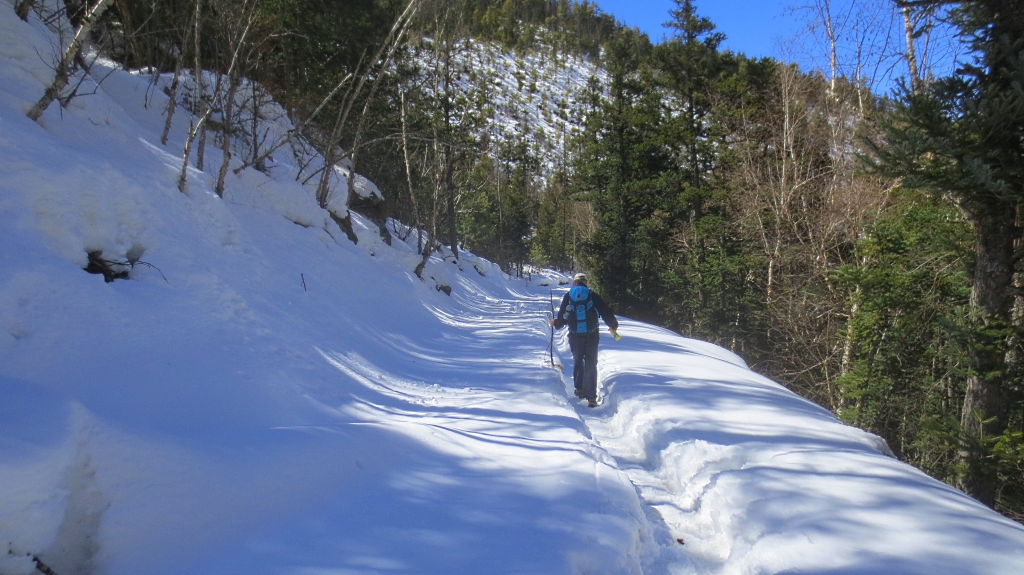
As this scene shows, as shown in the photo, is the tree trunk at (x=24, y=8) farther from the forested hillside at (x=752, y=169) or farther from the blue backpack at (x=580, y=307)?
the blue backpack at (x=580, y=307)

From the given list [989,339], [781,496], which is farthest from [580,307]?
[989,339]

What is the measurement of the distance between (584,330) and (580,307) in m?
0.36

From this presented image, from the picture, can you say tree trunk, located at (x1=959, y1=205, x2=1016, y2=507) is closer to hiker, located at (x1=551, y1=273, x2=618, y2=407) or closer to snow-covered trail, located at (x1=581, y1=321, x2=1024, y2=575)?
snow-covered trail, located at (x1=581, y1=321, x2=1024, y2=575)

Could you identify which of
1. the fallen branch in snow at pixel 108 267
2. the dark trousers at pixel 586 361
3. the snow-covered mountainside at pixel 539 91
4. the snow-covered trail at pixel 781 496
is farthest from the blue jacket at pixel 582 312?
the snow-covered mountainside at pixel 539 91

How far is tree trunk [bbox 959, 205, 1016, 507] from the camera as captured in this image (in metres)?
5.59

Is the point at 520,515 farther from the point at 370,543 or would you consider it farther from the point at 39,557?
the point at 39,557

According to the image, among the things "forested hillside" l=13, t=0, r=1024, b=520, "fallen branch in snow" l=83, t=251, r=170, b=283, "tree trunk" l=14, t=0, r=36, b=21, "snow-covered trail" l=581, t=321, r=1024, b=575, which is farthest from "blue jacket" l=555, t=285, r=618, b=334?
"tree trunk" l=14, t=0, r=36, b=21

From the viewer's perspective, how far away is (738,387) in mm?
6695

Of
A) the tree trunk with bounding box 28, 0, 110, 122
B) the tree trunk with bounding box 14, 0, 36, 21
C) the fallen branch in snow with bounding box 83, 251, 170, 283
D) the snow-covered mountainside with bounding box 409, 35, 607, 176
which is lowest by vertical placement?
the fallen branch in snow with bounding box 83, 251, 170, 283

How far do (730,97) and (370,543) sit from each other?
22.1 meters

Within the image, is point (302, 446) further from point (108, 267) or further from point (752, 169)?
point (752, 169)

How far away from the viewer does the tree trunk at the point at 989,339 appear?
559cm

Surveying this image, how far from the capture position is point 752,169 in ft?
53.8

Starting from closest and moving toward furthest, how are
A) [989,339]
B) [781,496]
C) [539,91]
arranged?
1. [781,496]
2. [989,339]
3. [539,91]
